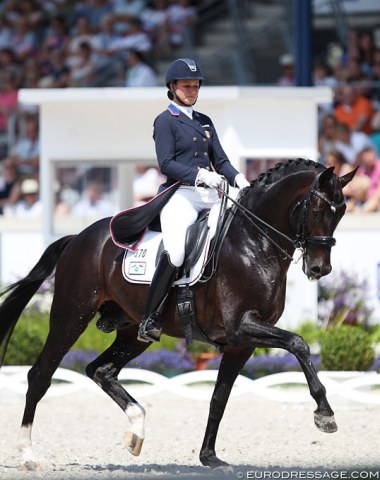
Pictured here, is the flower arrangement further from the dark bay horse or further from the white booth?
the dark bay horse

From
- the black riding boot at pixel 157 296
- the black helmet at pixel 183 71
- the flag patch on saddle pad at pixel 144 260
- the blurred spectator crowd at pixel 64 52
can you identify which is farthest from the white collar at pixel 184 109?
the blurred spectator crowd at pixel 64 52

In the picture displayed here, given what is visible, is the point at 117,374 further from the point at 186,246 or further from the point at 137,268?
the point at 186,246

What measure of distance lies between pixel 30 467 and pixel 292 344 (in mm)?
1975

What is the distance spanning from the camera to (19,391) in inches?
419

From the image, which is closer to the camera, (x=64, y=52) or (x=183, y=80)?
(x=183, y=80)

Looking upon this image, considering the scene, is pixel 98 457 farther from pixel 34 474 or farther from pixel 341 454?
pixel 341 454

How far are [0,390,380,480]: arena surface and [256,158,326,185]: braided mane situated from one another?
181cm

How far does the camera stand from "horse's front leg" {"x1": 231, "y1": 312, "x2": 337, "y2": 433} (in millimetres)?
6695

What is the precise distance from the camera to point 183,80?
7.54 metres

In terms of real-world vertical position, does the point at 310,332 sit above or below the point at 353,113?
below

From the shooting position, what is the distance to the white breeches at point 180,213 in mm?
7406

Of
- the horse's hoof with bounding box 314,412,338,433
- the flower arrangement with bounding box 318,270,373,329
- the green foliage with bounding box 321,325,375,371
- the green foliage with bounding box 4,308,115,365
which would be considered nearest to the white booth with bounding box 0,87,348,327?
the flower arrangement with bounding box 318,270,373,329

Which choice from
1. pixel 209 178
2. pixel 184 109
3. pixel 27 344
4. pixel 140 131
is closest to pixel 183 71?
pixel 184 109

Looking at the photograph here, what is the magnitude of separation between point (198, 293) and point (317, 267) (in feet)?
2.73
